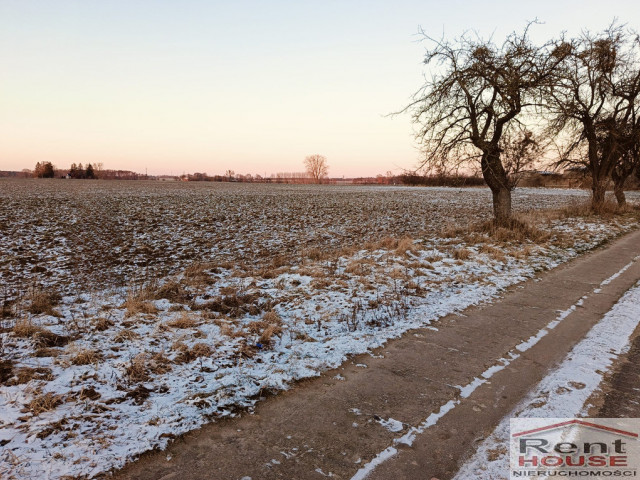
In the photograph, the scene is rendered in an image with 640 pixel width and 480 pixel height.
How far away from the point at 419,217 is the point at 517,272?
43.3 feet

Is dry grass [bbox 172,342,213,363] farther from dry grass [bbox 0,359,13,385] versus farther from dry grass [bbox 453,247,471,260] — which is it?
dry grass [bbox 453,247,471,260]

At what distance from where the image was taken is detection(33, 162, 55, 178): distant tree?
9812 cm

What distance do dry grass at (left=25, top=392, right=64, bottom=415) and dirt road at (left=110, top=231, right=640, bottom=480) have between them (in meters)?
1.17

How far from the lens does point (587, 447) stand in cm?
308

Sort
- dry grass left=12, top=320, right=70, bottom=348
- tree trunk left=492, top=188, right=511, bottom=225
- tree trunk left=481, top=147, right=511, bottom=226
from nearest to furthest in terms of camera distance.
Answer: dry grass left=12, top=320, right=70, bottom=348
tree trunk left=481, top=147, right=511, bottom=226
tree trunk left=492, top=188, right=511, bottom=225

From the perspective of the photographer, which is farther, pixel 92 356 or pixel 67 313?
pixel 67 313

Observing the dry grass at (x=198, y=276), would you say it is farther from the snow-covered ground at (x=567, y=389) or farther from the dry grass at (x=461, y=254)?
the dry grass at (x=461, y=254)

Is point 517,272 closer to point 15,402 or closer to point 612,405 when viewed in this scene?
point 612,405

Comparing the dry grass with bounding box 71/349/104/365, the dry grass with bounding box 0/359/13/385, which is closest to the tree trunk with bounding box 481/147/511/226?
the dry grass with bounding box 71/349/104/365

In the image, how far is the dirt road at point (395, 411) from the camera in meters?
2.93

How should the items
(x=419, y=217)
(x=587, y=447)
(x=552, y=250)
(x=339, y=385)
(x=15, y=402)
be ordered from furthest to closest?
1. (x=419, y=217)
2. (x=552, y=250)
3. (x=339, y=385)
4. (x=15, y=402)
5. (x=587, y=447)

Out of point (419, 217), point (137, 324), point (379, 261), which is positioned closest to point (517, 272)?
point (379, 261)

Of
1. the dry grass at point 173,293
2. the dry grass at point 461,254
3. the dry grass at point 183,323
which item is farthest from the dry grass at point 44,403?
the dry grass at point 461,254

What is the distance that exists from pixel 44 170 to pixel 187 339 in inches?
4752
